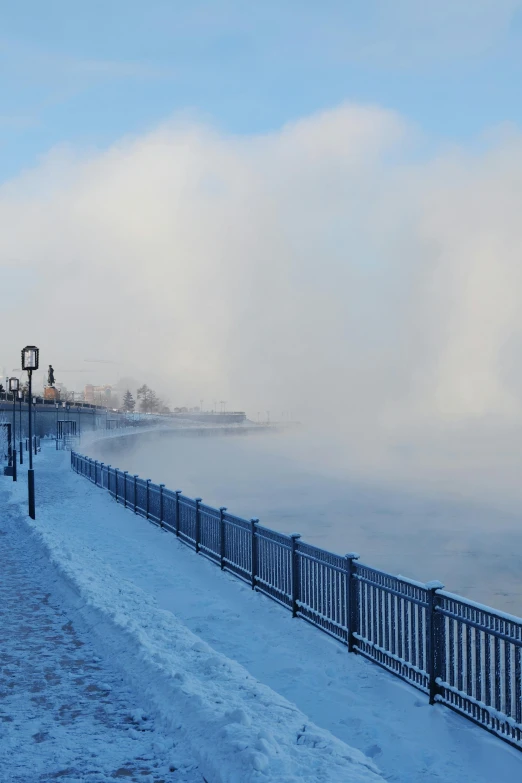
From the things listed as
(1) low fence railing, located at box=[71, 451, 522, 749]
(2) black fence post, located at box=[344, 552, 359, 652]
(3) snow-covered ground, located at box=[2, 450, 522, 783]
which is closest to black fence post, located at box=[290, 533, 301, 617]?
(1) low fence railing, located at box=[71, 451, 522, 749]

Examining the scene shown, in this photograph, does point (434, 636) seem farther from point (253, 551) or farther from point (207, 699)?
point (253, 551)

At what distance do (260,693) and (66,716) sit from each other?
6.00 ft

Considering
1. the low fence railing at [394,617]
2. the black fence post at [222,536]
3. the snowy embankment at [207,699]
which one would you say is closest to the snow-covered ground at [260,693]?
the snowy embankment at [207,699]

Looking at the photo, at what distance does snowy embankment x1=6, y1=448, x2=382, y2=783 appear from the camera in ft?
18.1

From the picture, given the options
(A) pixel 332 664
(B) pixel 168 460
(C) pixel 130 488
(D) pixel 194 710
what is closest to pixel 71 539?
(C) pixel 130 488

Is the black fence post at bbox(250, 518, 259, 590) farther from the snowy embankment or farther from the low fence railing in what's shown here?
the snowy embankment

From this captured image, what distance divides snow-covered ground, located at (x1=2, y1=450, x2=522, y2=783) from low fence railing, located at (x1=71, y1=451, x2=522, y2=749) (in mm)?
200

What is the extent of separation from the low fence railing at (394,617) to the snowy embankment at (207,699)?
1590 mm

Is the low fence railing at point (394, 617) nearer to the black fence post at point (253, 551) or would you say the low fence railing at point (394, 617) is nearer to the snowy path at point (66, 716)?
the black fence post at point (253, 551)

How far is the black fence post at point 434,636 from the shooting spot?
24.5 feet

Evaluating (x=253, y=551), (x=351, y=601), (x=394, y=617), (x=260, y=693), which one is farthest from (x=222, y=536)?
(x=260, y=693)

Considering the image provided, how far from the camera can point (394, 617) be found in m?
8.26

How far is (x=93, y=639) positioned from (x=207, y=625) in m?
2.08

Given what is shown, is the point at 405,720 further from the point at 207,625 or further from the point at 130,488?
the point at 130,488
